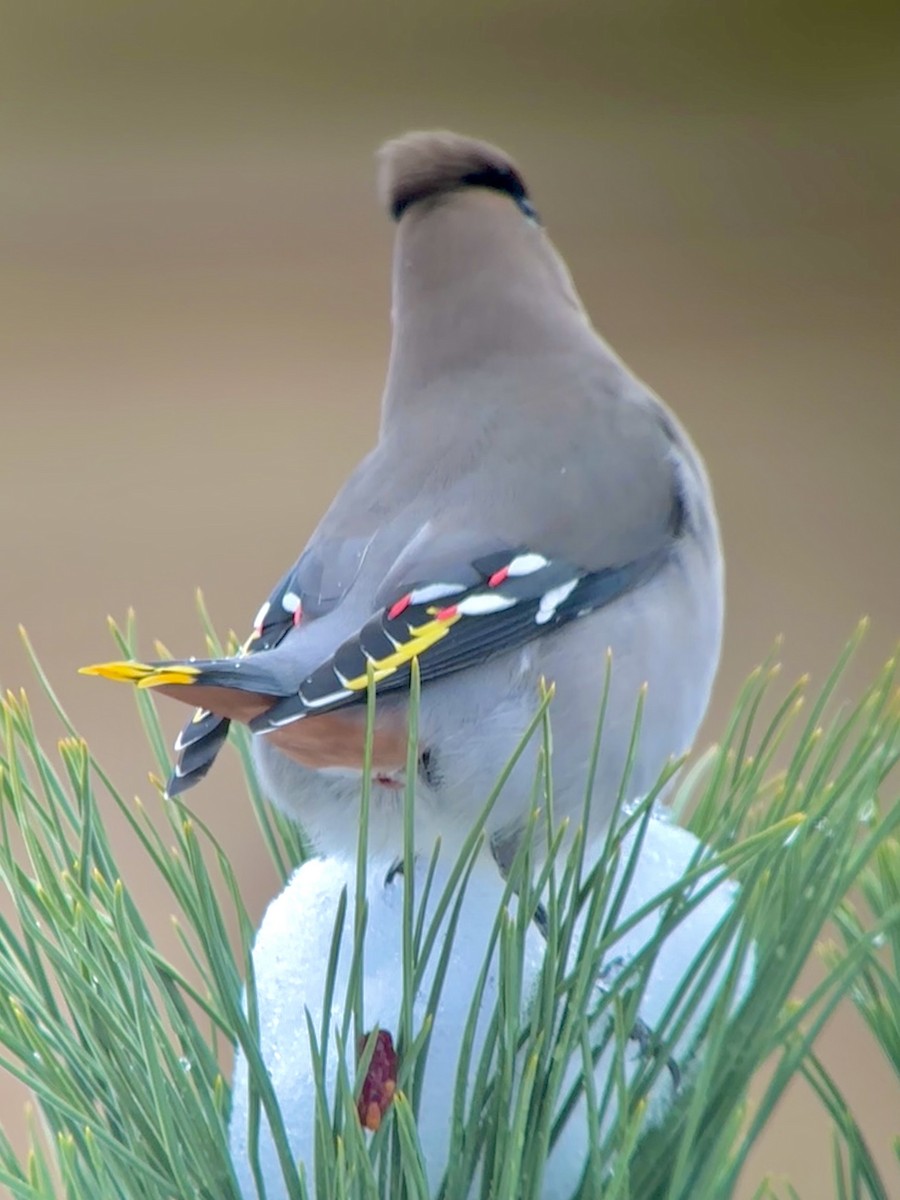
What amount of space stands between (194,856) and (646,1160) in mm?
185

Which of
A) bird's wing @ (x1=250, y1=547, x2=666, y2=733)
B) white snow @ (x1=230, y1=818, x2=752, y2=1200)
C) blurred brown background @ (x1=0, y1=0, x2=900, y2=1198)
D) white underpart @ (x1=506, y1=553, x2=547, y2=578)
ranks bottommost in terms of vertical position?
white snow @ (x1=230, y1=818, x2=752, y2=1200)

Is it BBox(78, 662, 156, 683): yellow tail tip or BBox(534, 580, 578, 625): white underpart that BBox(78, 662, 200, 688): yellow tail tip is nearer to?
BBox(78, 662, 156, 683): yellow tail tip

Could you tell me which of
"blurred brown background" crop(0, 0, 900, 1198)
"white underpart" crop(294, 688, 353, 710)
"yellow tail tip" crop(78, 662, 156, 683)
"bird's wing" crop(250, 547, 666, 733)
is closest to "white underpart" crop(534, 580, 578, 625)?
"bird's wing" crop(250, 547, 666, 733)

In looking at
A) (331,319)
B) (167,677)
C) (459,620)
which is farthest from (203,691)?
(331,319)

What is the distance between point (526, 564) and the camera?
0.79 metres

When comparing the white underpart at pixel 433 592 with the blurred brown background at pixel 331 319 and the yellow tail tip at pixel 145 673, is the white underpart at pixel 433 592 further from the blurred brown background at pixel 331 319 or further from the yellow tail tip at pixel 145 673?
the blurred brown background at pixel 331 319

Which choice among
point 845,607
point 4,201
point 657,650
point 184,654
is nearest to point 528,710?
point 657,650

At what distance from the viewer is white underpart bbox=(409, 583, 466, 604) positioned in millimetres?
728

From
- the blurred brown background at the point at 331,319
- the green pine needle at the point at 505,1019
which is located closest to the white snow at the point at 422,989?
the green pine needle at the point at 505,1019

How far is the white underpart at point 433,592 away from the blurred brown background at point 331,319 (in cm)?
106

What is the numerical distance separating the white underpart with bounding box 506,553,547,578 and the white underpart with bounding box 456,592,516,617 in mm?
23

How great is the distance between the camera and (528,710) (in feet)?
2.41

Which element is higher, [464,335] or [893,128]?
Result: [893,128]

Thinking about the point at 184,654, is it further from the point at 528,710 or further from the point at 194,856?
the point at 194,856
